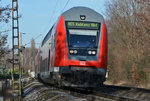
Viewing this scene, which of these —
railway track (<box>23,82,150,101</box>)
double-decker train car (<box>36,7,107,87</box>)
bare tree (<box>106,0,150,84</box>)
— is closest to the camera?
railway track (<box>23,82,150,101</box>)

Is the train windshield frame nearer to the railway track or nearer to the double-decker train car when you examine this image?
the double-decker train car

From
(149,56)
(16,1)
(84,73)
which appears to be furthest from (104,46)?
(149,56)

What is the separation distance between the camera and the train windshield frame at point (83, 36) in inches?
587

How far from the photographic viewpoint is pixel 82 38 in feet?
49.1

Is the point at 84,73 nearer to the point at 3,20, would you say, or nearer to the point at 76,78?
the point at 76,78

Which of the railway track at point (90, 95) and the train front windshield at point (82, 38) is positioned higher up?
the train front windshield at point (82, 38)

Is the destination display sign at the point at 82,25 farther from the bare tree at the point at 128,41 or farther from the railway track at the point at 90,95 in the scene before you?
the bare tree at the point at 128,41

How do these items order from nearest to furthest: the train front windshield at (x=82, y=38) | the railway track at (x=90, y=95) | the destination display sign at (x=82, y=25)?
1. the railway track at (x=90, y=95)
2. the train front windshield at (x=82, y=38)
3. the destination display sign at (x=82, y=25)

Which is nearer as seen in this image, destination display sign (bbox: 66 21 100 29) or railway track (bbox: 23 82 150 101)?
railway track (bbox: 23 82 150 101)

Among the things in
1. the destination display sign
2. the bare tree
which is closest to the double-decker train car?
the destination display sign

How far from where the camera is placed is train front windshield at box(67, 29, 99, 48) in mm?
14887

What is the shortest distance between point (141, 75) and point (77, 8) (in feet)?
44.7

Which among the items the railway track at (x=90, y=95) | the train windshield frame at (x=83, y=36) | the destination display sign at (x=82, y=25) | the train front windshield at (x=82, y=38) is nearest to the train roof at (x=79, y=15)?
the destination display sign at (x=82, y=25)

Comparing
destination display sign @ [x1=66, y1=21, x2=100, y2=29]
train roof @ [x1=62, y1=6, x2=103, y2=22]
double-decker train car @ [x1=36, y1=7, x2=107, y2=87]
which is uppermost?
train roof @ [x1=62, y1=6, x2=103, y2=22]
